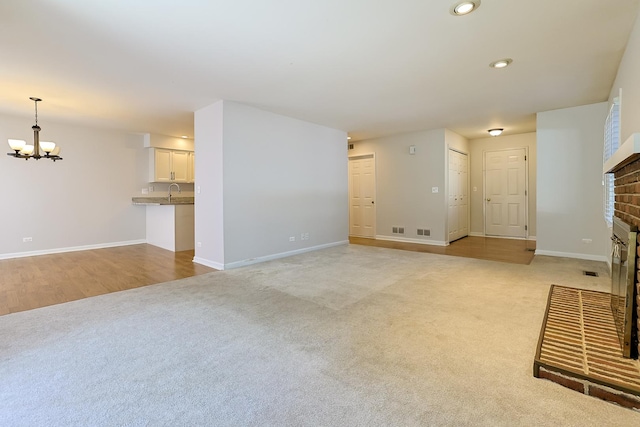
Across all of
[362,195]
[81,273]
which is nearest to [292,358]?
[81,273]

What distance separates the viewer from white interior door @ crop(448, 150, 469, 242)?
23.0ft

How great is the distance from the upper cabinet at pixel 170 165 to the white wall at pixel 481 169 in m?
7.24

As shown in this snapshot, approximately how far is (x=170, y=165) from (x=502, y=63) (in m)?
6.95

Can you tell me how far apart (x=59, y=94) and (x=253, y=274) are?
3.65 meters

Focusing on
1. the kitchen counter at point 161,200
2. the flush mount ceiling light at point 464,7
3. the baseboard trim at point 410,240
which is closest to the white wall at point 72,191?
the kitchen counter at point 161,200

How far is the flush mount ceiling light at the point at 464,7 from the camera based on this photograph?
2289mm

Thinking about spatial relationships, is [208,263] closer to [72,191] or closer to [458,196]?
[72,191]

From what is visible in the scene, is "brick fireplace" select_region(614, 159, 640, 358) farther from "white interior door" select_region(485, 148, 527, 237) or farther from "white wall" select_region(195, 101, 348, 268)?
"white interior door" select_region(485, 148, 527, 237)

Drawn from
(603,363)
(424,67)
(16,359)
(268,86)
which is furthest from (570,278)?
(16,359)

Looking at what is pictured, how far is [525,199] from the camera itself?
23.4 feet

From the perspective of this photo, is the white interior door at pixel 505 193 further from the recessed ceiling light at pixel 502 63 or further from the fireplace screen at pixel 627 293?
the fireplace screen at pixel 627 293

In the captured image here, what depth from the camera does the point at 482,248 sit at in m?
6.12

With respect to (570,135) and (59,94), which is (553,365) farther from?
(59,94)

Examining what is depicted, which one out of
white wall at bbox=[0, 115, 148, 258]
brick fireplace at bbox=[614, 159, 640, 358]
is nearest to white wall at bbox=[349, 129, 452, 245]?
brick fireplace at bbox=[614, 159, 640, 358]
